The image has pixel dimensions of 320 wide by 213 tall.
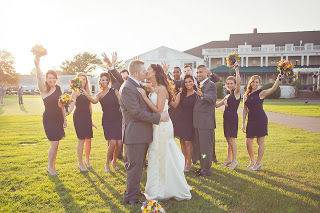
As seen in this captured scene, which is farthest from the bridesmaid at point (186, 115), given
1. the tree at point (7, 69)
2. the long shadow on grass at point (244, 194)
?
the tree at point (7, 69)

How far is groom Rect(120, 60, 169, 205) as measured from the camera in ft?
20.1

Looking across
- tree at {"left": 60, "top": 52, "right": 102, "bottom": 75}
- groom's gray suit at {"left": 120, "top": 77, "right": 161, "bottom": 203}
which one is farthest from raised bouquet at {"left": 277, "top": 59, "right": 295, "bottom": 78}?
tree at {"left": 60, "top": 52, "right": 102, "bottom": 75}

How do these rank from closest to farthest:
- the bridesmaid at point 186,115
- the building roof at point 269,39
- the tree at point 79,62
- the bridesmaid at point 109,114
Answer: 1. the bridesmaid at point 186,115
2. the bridesmaid at point 109,114
3. the building roof at point 269,39
4. the tree at point 79,62

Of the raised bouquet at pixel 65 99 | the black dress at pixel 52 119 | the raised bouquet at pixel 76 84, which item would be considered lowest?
the black dress at pixel 52 119

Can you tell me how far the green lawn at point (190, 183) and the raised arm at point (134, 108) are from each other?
146 cm

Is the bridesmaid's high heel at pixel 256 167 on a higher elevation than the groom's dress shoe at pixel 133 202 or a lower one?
lower

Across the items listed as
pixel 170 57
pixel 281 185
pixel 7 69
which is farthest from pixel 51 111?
pixel 7 69

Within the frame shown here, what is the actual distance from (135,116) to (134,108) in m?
0.14

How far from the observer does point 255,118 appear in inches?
346

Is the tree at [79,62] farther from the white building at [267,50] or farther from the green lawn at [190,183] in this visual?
the green lawn at [190,183]

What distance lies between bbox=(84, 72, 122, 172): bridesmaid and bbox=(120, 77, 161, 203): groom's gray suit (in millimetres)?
2468

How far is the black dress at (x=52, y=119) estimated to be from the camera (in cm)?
834

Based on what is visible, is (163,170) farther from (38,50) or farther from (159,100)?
(38,50)

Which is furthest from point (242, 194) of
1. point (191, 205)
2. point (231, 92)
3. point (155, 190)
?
point (231, 92)
